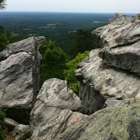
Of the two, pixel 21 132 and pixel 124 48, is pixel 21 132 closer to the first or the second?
pixel 21 132

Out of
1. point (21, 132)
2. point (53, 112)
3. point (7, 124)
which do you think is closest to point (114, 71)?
point (53, 112)

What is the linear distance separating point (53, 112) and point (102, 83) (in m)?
4.16

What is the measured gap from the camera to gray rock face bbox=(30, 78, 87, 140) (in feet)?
48.7

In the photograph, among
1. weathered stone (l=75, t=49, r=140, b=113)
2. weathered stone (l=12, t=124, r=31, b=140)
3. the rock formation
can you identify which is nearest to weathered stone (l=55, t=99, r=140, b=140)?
the rock formation

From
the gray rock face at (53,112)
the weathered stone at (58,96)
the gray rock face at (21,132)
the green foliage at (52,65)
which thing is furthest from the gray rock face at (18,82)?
the green foliage at (52,65)

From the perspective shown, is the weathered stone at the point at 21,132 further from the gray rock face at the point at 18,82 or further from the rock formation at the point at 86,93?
the gray rock face at the point at 18,82

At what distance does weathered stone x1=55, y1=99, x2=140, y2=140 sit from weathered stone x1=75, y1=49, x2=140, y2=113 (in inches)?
185

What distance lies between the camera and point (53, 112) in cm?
1653

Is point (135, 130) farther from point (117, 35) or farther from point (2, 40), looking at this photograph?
point (2, 40)

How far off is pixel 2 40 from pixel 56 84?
98.9ft

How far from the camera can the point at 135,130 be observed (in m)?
8.43

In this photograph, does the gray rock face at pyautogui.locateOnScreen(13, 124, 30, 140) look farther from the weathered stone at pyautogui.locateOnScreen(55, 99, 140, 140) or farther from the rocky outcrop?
the weathered stone at pyautogui.locateOnScreen(55, 99, 140, 140)

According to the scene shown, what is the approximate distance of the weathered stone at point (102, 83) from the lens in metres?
15.0

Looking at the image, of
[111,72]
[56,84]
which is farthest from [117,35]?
[56,84]
